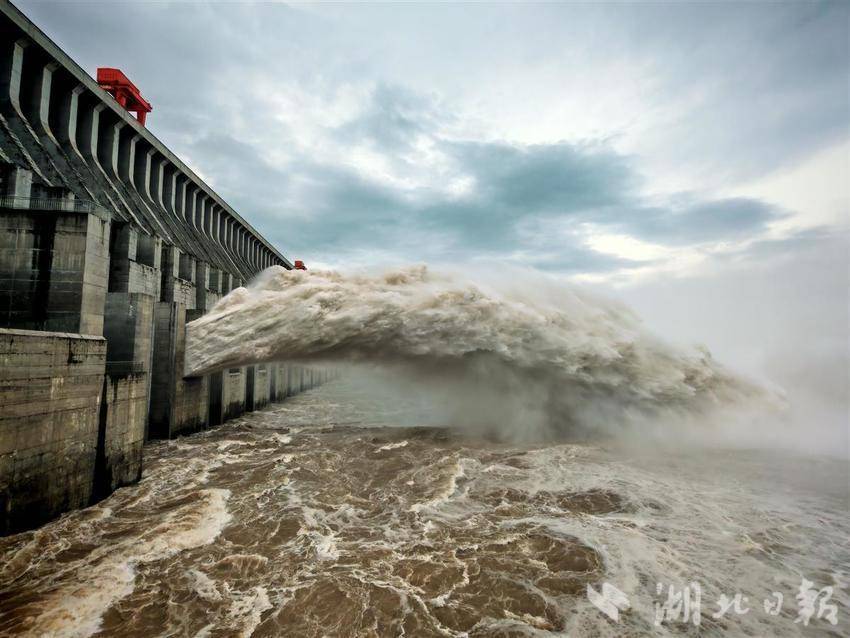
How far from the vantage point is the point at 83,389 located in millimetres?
11641

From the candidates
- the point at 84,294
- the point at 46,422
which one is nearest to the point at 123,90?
the point at 84,294

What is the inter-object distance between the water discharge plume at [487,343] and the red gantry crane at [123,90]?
24.6 metres

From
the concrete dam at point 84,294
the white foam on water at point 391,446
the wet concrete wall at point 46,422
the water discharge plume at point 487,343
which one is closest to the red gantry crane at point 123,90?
the concrete dam at point 84,294

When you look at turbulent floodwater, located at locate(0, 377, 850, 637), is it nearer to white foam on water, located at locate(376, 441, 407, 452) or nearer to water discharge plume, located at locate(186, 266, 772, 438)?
white foam on water, located at locate(376, 441, 407, 452)

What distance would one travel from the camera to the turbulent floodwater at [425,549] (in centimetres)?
715

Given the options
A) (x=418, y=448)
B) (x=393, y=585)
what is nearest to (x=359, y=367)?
(x=418, y=448)

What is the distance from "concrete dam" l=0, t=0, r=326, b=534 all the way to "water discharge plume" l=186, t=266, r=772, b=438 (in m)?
3.64

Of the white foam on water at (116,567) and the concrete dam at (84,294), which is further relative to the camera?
the concrete dam at (84,294)

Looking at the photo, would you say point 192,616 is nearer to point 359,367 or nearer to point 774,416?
point 359,367

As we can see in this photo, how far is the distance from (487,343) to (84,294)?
49.3 ft

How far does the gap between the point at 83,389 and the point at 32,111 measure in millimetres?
22011

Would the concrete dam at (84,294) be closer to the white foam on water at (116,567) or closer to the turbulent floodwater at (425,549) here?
the turbulent floodwater at (425,549)

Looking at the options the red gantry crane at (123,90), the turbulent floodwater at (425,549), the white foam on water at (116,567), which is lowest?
the white foam on water at (116,567)

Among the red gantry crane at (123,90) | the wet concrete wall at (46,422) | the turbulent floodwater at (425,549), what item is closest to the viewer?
the turbulent floodwater at (425,549)
